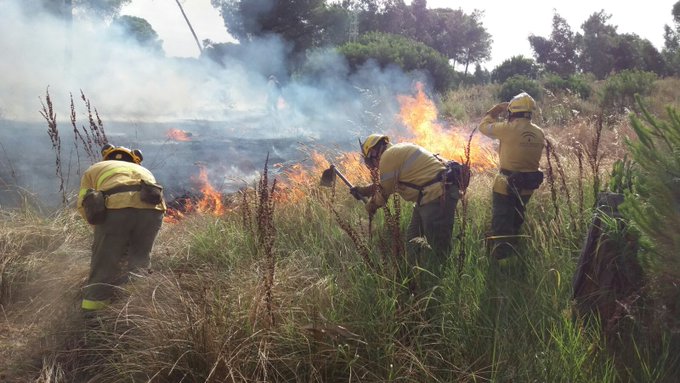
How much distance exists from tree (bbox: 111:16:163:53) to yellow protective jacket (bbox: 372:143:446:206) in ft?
50.7

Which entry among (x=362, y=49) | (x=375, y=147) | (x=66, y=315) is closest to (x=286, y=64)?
(x=362, y=49)

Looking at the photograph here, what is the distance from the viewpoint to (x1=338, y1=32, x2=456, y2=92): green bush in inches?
666

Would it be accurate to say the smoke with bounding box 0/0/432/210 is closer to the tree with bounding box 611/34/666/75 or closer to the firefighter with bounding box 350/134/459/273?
the firefighter with bounding box 350/134/459/273

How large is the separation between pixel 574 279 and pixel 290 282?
5.43 ft

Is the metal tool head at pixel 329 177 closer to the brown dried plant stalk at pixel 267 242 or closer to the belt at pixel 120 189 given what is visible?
the belt at pixel 120 189

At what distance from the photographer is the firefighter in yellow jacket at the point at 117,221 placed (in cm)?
399

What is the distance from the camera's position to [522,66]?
23.7 meters

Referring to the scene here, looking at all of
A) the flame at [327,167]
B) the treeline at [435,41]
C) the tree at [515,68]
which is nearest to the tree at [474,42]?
the treeline at [435,41]

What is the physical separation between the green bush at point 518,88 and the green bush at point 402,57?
260 centimetres

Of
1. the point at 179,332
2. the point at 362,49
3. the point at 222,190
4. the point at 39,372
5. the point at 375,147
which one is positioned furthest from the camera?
the point at 362,49

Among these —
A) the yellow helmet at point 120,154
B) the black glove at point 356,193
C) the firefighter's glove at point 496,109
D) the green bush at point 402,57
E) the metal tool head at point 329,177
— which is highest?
the green bush at point 402,57

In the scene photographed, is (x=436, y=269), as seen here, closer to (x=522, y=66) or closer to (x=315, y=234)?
(x=315, y=234)

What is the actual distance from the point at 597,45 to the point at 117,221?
93.6 ft

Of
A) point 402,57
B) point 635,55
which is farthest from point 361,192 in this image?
point 635,55
